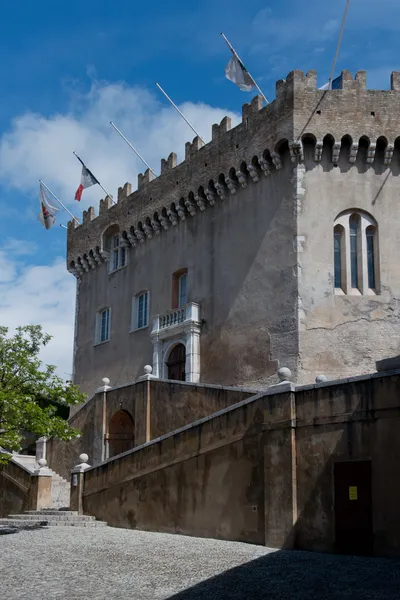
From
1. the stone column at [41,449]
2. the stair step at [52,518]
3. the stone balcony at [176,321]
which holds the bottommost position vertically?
the stair step at [52,518]

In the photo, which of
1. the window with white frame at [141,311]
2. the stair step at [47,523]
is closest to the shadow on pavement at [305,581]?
the stair step at [47,523]

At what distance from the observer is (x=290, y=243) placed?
24156 mm

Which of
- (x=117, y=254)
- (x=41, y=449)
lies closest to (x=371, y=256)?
(x=117, y=254)

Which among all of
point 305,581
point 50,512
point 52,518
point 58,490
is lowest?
point 305,581

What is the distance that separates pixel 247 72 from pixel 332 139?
402cm

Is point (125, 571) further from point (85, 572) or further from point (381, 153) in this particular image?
point (381, 153)

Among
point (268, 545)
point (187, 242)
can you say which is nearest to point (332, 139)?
point (187, 242)

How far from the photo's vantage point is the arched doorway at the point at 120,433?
26484 mm

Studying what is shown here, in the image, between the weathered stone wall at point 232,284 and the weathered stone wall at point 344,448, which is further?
the weathered stone wall at point 232,284

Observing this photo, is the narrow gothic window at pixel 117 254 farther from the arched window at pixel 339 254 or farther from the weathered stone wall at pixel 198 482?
the weathered stone wall at pixel 198 482

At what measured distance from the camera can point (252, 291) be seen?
25.2m

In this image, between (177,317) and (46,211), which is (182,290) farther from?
(46,211)

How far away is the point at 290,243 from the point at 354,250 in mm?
2076

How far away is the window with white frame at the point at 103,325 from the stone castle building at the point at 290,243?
4.80 m
